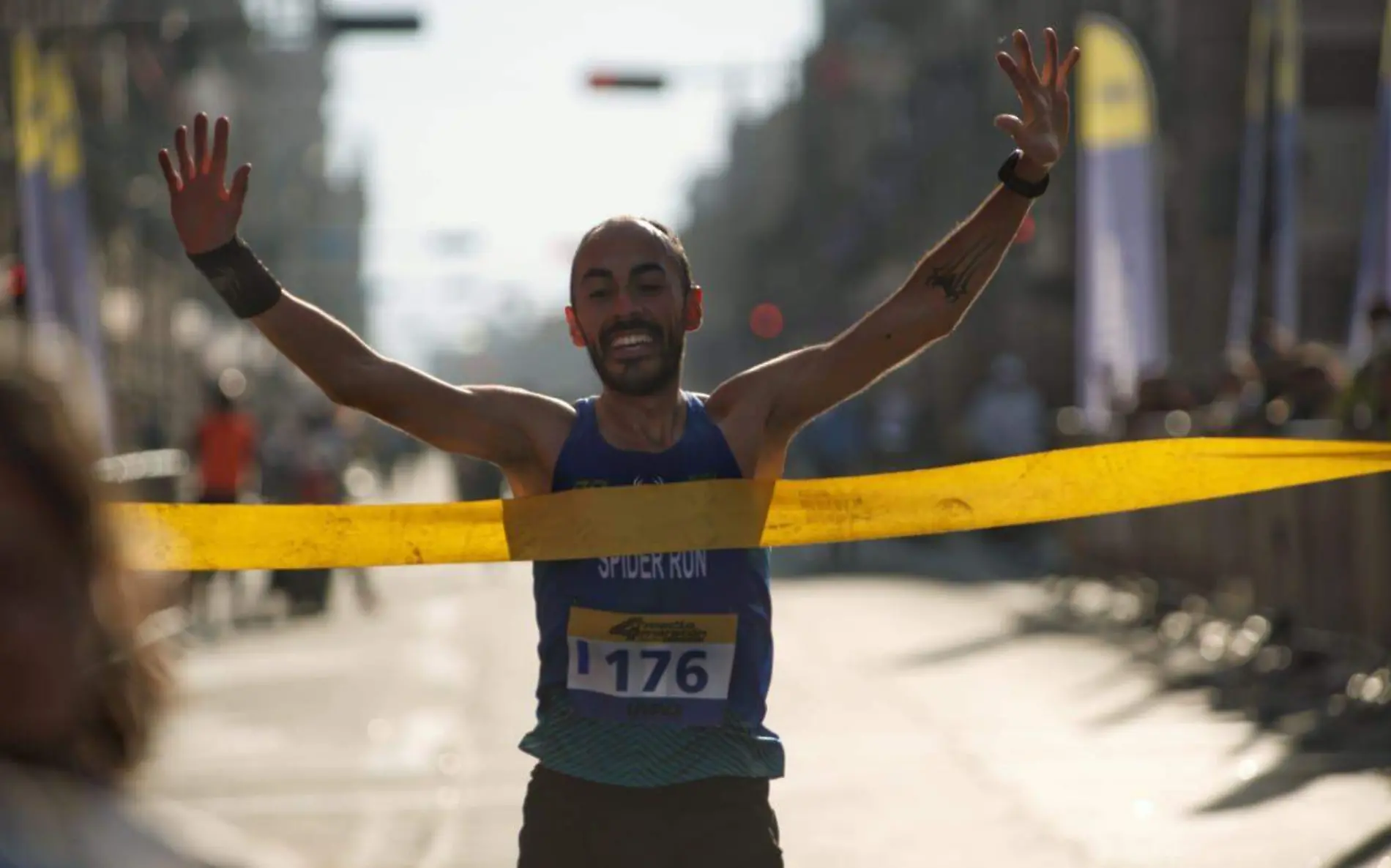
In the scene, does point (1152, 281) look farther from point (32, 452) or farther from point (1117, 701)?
point (32, 452)

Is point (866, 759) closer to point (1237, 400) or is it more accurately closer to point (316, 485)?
point (1237, 400)

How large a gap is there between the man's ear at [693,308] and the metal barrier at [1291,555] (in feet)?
24.4

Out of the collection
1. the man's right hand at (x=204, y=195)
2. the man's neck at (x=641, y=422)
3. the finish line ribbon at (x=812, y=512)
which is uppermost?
the man's right hand at (x=204, y=195)

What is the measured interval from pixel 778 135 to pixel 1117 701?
343 ft

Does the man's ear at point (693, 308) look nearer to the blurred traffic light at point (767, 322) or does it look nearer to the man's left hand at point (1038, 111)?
the man's left hand at point (1038, 111)

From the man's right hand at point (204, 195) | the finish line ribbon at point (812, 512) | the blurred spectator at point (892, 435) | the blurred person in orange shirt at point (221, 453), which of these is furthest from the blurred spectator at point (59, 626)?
the blurred spectator at point (892, 435)

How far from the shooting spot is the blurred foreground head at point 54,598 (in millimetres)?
1454

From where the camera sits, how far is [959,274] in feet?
14.8

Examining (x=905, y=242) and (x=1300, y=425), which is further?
(x=905, y=242)

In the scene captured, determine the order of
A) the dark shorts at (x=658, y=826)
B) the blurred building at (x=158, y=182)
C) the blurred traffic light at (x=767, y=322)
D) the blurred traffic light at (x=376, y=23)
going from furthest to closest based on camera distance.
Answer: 1. the blurred traffic light at (x=767, y=322)
2. the blurred building at (x=158, y=182)
3. the blurred traffic light at (x=376, y=23)
4. the dark shorts at (x=658, y=826)

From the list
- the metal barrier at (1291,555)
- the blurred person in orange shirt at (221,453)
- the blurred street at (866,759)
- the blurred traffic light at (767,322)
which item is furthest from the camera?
the blurred traffic light at (767,322)

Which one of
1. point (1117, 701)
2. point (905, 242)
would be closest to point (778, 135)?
point (905, 242)

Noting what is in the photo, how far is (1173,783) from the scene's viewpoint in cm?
1006

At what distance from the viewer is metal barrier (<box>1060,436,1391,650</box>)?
11.6 m
